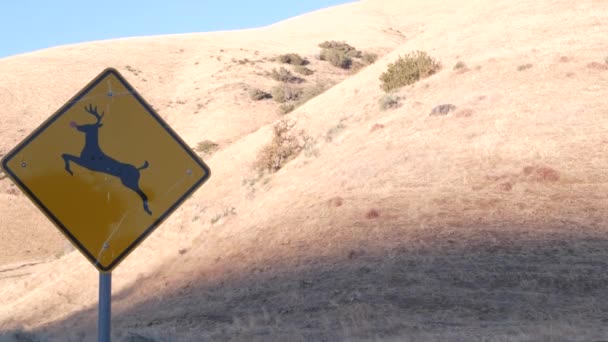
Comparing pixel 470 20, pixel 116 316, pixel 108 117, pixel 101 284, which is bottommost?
pixel 470 20

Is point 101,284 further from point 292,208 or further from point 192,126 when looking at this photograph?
point 192,126

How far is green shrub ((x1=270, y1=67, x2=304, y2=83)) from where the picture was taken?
190ft

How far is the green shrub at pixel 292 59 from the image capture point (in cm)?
6350

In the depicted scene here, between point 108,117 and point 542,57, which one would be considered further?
point 542,57

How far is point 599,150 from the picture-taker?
1870cm

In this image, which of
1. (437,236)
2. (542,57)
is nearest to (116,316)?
(437,236)

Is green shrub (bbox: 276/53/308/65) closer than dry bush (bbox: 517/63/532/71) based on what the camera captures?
No

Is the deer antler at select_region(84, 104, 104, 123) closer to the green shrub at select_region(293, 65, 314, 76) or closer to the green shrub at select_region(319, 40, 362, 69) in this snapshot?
the green shrub at select_region(293, 65, 314, 76)

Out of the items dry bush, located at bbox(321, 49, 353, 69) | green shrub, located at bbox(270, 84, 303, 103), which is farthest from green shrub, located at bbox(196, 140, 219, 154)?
dry bush, located at bbox(321, 49, 353, 69)

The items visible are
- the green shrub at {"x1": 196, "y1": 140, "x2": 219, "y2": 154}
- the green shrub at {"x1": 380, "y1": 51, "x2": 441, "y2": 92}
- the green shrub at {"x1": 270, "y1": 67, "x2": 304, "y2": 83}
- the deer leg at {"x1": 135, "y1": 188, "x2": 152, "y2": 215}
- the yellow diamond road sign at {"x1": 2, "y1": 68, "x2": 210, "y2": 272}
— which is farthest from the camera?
the green shrub at {"x1": 270, "y1": 67, "x2": 304, "y2": 83}

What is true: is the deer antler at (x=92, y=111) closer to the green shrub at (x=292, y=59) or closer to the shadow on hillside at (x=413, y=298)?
the shadow on hillside at (x=413, y=298)

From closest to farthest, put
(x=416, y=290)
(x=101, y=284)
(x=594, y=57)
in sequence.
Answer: (x=101, y=284) < (x=416, y=290) < (x=594, y=57)

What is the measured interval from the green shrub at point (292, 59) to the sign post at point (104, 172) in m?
59.3

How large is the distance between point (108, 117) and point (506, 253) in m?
11.0
